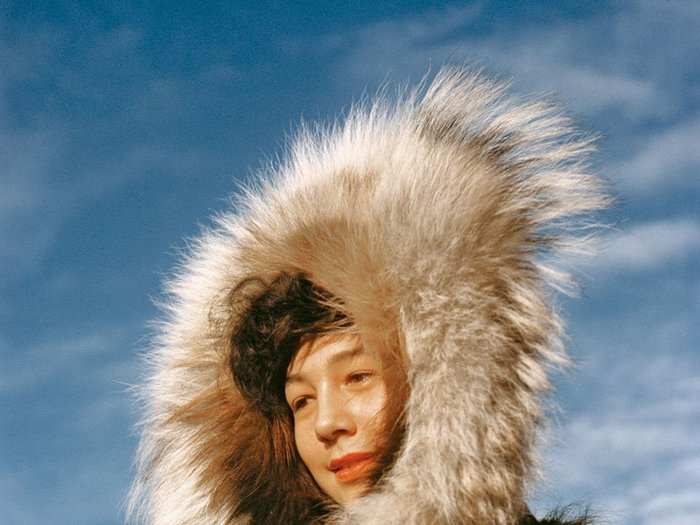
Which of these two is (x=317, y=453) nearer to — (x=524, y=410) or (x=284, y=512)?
(x=284, y=512)

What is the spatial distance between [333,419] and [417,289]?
0.40 meters

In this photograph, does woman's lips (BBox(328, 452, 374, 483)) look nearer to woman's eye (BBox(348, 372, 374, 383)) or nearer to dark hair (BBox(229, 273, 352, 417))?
woman's eye (BBox(348, 372, 374, 383))

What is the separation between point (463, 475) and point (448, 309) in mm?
374

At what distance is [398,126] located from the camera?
112 inches

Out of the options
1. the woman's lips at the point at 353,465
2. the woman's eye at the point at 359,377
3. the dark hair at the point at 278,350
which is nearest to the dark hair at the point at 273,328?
the dark hair at the point at 278,350

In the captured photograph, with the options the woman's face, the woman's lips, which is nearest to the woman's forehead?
the woman's face

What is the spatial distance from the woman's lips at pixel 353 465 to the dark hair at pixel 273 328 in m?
0.30

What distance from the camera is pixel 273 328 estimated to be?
2670 millimetres

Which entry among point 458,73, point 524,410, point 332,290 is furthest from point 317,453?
point 458,73

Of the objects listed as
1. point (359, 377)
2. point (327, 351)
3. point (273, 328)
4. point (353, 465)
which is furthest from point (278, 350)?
point (353, 465)

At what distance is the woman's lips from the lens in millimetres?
2471

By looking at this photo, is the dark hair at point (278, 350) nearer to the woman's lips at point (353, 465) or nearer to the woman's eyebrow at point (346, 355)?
the woman's eyebrow at point (346, 355)

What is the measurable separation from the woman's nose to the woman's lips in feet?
0.18

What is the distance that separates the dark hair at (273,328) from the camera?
8.62ft
